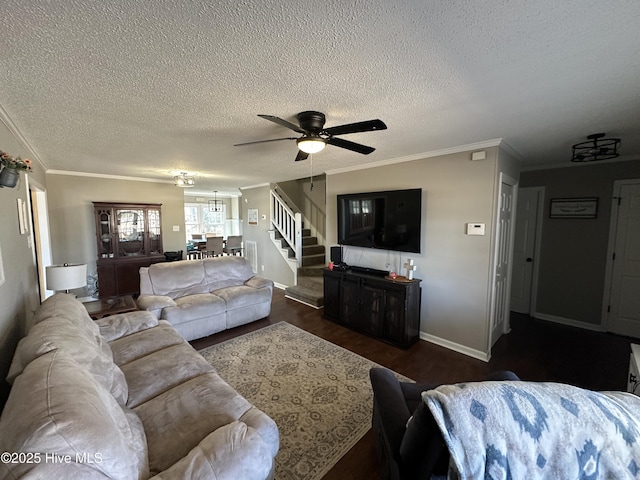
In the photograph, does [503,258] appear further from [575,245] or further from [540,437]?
[540,437]

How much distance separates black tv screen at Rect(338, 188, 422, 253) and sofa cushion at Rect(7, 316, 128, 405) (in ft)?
10.2

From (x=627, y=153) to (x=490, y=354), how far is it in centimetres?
314

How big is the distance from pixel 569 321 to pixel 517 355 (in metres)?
1.73

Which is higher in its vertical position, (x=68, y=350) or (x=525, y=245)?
(x=525, y=245)

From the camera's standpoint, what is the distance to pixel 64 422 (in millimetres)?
824

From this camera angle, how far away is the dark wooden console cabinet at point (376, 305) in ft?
10.5

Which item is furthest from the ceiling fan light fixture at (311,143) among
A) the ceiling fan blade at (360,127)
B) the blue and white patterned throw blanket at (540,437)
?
the blue and white patterned throw blanket at (540,437)

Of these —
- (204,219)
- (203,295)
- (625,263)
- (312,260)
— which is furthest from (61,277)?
(204,219)

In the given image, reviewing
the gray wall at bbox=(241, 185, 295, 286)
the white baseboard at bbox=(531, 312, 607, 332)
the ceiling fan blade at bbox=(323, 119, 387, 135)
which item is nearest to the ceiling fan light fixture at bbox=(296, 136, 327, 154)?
the ceiling fan blade at bbox=(323, 119, 387, 135)

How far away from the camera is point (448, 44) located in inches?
49.1

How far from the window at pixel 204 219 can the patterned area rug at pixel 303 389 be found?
7.63 m

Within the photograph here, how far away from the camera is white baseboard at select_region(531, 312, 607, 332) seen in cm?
374

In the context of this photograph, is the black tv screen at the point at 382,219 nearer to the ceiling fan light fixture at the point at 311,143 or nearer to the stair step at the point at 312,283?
the stair step at the point at 312,283

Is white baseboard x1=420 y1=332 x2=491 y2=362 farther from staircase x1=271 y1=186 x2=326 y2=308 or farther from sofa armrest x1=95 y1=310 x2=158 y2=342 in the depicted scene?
sofa armrest x1=95 y1=310 x2=158 y2=342
